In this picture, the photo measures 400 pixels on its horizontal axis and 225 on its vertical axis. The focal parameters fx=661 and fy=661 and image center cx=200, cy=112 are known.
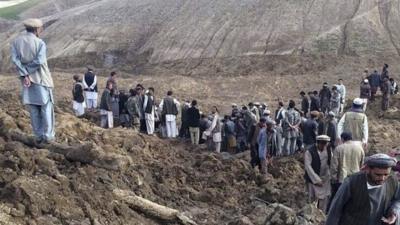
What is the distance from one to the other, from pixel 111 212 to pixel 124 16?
38.1 metres

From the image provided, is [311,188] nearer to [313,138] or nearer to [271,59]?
[313,138]

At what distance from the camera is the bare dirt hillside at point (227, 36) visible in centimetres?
3447

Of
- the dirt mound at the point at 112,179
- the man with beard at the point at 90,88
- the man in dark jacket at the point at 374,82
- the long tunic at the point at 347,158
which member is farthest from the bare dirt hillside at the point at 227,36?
the long tunic at the point at 347,158

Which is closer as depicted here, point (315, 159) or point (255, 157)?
point (315, 159)

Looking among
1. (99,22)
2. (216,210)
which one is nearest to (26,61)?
(216,210)

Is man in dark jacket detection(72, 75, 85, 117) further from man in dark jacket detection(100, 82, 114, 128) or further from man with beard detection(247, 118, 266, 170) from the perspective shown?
man with beard detection(247, 118, 266, 170)

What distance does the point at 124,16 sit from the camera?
147ft

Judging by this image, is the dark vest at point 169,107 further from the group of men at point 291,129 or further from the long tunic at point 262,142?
the long tunic at point 262,142

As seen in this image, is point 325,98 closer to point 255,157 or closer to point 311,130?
point 311,130

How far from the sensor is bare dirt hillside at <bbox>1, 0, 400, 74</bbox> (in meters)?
34.5

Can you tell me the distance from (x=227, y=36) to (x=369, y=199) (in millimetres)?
32595

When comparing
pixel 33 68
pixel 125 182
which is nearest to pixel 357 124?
pixel 125 182

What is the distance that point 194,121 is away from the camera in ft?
57.3

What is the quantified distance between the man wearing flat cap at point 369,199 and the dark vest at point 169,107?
40.7 feet
